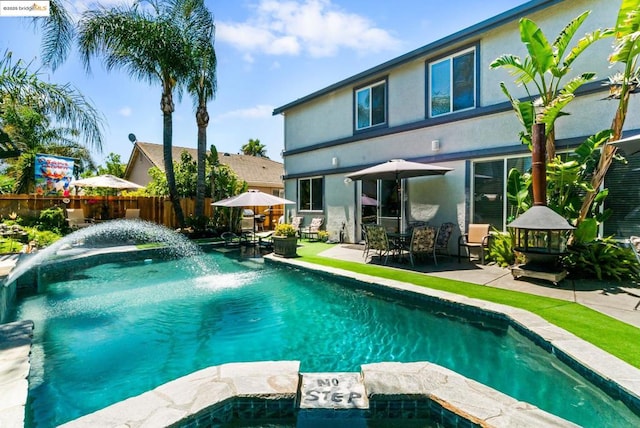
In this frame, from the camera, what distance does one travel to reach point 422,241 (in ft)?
31.4

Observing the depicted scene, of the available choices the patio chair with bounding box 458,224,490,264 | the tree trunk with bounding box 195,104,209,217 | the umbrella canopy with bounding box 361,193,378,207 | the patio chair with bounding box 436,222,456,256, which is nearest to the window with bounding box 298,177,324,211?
the umbrella canopy with bounding box 361,193,378,207

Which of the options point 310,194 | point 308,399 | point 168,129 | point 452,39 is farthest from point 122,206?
point 308,399

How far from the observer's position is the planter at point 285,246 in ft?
37.8

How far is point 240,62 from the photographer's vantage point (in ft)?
56.1

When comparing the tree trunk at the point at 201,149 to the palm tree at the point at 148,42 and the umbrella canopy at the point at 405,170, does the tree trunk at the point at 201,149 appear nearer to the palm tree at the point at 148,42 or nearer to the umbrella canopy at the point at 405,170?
the palm tree at the point at 148,42

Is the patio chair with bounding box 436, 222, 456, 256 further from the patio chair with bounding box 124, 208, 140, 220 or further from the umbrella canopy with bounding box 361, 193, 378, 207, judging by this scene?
the patio chair with bounding box 124, 208, 140, 220

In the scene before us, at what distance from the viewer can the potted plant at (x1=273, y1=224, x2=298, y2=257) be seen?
11523 millimetres

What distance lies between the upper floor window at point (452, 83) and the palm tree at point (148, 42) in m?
11.6

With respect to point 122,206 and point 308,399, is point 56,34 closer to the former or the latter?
point 122,206

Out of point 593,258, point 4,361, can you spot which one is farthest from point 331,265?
point 4,361

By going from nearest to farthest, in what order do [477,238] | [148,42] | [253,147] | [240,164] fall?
[477,238] → [148,42] → [240,164] → [253,147]

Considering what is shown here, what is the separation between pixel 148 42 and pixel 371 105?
10580mm

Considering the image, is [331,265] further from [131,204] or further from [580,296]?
[131,204]

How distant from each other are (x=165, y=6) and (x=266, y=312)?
16.7 meters
